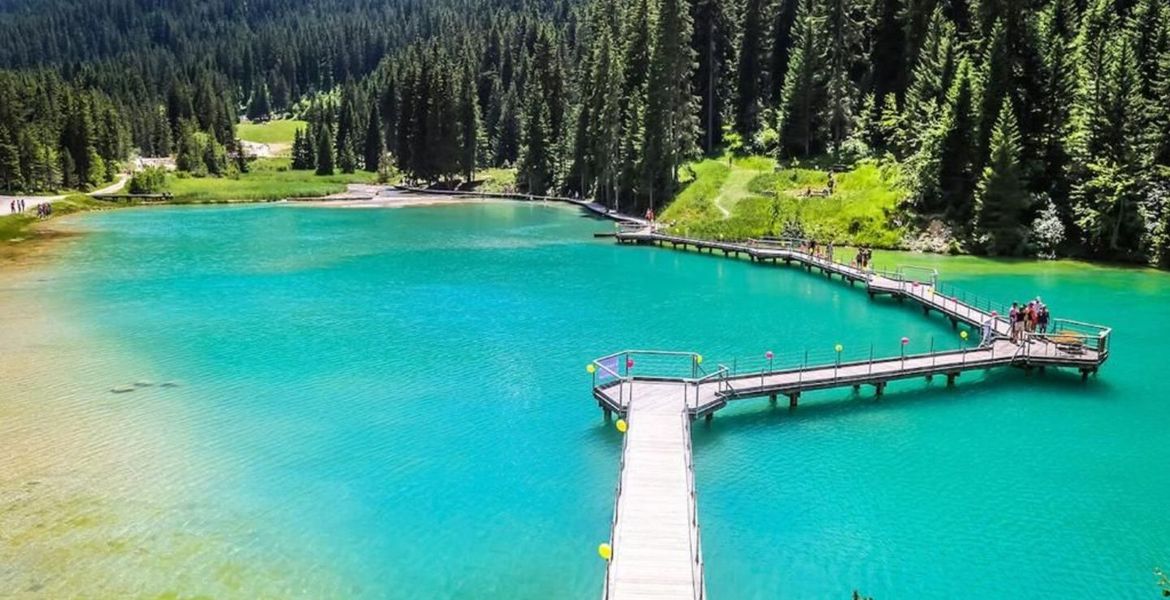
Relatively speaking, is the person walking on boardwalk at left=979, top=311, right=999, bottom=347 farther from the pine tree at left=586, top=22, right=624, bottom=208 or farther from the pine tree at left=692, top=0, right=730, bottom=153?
the pine tree at left=692, top=0, right=730, bottom=153

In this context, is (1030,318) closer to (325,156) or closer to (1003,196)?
(1003,196)

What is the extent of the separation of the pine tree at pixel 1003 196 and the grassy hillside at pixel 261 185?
101 m

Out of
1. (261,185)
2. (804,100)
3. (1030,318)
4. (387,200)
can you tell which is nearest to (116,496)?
(1030,318)

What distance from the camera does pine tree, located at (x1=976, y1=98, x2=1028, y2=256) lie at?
63438 mm

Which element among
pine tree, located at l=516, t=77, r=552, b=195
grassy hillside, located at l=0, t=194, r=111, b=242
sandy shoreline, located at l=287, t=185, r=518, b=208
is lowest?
grassy hillside, located at l=0, t=194, r=111, b=242

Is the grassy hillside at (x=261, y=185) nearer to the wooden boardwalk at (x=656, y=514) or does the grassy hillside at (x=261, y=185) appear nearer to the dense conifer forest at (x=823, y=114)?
the dense conifer forest at (x=823, y=114)

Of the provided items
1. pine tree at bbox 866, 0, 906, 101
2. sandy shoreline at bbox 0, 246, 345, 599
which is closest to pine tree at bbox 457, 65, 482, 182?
pine tree at bbox 866, 0, 906, 101

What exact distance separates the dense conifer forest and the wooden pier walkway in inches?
733

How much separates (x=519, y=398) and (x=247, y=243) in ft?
184

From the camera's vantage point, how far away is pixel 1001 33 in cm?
6556

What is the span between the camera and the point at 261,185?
14225 cm

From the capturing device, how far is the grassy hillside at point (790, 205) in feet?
236

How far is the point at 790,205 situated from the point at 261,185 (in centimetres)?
9706

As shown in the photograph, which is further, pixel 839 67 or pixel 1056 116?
pixel 839 67
